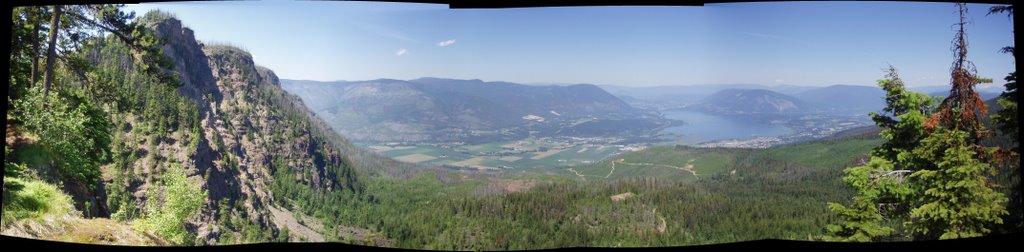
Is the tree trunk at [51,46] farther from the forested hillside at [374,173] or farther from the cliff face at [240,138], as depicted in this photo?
the cliff face at [240,138]

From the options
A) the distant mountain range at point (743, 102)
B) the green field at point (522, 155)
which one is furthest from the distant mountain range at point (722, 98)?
the green field at point (522, 155)

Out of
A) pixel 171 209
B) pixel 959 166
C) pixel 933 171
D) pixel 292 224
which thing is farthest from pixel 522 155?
pixel 959 166

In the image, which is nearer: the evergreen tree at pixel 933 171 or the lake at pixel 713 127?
the evergreen tree at pixel 933 171

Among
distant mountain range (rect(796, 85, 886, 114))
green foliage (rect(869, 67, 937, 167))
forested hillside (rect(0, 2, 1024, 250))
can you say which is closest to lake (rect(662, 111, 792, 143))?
forested hillside (rect(0, 2, 1024, 250))

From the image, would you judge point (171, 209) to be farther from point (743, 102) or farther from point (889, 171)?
point (743, 102)

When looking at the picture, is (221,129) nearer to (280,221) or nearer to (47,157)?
(280,221)

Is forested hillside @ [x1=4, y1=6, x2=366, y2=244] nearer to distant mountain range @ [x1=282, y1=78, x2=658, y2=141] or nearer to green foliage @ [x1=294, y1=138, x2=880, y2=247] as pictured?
green foliage @ [x1=294, y1=138, x2=880, y2=247]
